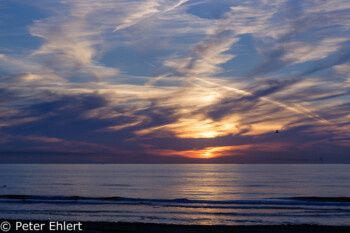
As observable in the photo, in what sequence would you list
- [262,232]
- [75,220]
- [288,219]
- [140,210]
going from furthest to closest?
1. [140,210]
2. [288,219]
3. [75,220]
4. [262,232]

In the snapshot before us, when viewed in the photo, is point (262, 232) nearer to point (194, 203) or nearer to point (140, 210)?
point (140, 210)

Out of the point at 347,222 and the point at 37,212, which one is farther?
the point at 37,212

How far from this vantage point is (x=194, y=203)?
58.8m


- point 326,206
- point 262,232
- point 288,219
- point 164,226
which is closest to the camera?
point 262,232

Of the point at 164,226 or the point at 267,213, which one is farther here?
the point at 267,213

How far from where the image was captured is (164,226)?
34.7 m

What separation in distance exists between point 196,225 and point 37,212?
19.6 meters

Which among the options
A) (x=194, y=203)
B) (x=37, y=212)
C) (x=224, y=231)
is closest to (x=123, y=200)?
(x=194, y=203)

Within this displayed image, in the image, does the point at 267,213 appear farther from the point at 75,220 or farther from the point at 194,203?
the point at 75,220

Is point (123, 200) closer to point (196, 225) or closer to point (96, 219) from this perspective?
point (96, 219)

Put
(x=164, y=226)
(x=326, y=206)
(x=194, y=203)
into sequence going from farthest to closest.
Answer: (x=194, y=203)
(x=326, y=206)
(x=164, y=226)

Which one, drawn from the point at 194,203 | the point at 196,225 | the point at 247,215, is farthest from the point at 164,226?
the point at 194,203

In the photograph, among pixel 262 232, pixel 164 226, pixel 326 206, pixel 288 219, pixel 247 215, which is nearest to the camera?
Result: pixel 262 232

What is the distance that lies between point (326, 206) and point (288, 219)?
53.4ft
